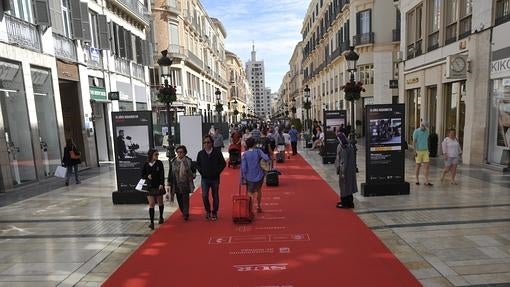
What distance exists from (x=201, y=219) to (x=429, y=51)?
→ 14.5m

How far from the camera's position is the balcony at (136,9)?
22078 millimetres

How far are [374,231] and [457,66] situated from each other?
9.98 metres

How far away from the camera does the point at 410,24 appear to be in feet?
65.2

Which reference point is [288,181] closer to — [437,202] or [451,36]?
[437,202]

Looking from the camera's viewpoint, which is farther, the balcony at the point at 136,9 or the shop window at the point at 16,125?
the balcony at the point at 136,9

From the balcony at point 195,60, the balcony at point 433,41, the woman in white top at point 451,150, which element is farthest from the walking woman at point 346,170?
the balcony at point 195,60

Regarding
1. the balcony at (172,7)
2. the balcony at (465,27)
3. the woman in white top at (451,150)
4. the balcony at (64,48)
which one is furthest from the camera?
the balcony at (172,7)

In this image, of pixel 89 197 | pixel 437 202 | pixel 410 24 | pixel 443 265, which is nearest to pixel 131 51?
pixel 89 197

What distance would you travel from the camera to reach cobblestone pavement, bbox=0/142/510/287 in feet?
17.6

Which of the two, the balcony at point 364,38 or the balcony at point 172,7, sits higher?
the balcony at point 172,7

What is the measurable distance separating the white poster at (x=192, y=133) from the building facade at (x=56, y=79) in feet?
16.3

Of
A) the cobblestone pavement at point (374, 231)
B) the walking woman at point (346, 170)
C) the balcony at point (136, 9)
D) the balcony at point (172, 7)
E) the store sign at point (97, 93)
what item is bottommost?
the cobblestone pavement at point (374, 231)

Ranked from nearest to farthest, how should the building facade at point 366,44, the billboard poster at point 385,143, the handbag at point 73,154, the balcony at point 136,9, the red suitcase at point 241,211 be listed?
1. the red suitcase at point 241,211
2. the billboard poster at point 385,143
3. the handbag at point 73,154
4. the balcony at point 136,9
5. the building facade at point 366,44

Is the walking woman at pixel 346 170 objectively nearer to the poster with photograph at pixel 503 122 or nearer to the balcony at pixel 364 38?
the poster with photograph at pixel 503 122
